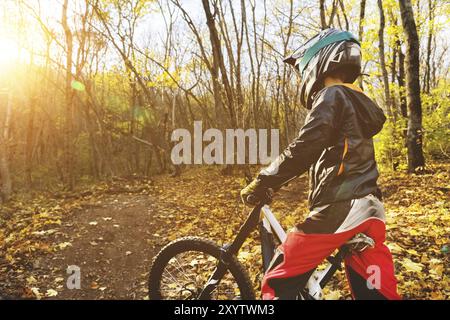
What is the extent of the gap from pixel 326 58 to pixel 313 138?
570 millimetres

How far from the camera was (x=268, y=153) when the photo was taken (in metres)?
27.2

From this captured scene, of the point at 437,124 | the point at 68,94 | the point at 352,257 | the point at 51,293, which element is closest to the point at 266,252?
the point at 352,257

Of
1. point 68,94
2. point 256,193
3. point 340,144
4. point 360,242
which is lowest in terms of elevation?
point 360,242

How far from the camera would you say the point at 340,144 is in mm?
2164

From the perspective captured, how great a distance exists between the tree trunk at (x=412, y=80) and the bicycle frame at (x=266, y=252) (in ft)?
25.3

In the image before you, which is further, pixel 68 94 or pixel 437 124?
pixel 68 94

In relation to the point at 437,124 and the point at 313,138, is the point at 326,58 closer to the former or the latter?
the point at 313,138

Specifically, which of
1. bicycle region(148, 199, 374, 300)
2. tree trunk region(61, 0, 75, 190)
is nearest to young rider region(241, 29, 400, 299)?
bicycle region(148, 199, 374, 300)

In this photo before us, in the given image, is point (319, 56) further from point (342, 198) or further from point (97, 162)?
point (97, 162)

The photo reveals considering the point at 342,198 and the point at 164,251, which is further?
the point at 164,251

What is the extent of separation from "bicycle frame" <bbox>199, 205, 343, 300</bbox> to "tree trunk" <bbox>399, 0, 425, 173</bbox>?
7697 mm

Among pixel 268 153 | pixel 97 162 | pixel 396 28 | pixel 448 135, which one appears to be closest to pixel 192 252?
pixel 448 135

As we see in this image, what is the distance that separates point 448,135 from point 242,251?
729 centimetres

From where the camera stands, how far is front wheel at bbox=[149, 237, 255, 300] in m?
2.92
